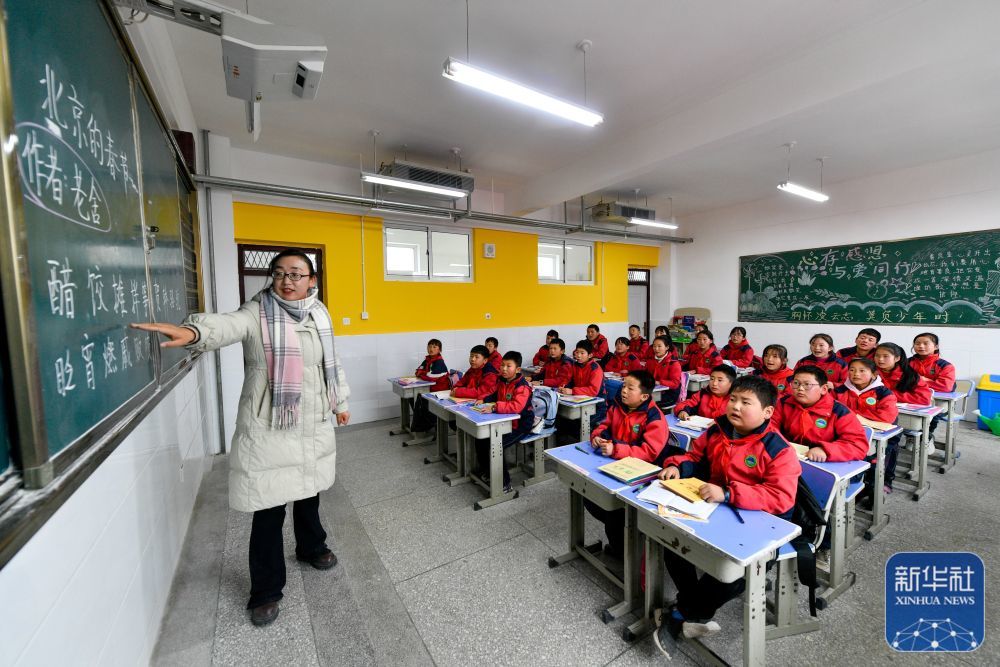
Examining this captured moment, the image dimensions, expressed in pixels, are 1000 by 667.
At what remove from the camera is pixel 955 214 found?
5.05 m

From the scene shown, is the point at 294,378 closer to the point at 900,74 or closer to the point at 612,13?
the point at 612,13

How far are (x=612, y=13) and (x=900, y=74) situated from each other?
185 cm

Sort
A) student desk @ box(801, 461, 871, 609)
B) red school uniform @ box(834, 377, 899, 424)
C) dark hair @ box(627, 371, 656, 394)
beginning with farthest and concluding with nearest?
red school uniform @ box(834, 377, 899, 424), dark hair @ box(627, 371, 656, 394), student desk @ box(801, 461, 871, 609)

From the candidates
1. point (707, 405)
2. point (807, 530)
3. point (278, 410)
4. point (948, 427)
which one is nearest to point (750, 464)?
→ point (807, 530)

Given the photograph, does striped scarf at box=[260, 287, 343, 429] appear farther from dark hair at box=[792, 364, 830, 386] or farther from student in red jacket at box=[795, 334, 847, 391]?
student in red jacket at box=[795, 334, 847, 391]

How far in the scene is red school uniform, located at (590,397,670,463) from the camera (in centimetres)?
223

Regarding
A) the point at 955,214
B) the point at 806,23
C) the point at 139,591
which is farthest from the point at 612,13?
the point at 955,214

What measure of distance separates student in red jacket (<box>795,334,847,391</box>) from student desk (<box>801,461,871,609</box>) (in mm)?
2663

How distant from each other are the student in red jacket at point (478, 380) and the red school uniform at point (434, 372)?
Result: 0.76 ft

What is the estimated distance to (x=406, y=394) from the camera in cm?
445

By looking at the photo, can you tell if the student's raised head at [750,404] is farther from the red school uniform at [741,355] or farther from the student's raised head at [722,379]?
the red school uniform at [741,355]

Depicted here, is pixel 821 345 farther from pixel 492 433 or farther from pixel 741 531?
pixel 741 531

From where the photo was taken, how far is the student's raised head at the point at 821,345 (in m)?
4.47

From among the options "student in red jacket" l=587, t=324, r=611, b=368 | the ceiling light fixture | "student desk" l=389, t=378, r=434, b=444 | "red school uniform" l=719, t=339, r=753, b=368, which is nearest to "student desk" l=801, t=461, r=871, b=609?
"student desk" l=389, t=378, r=434, b=444
